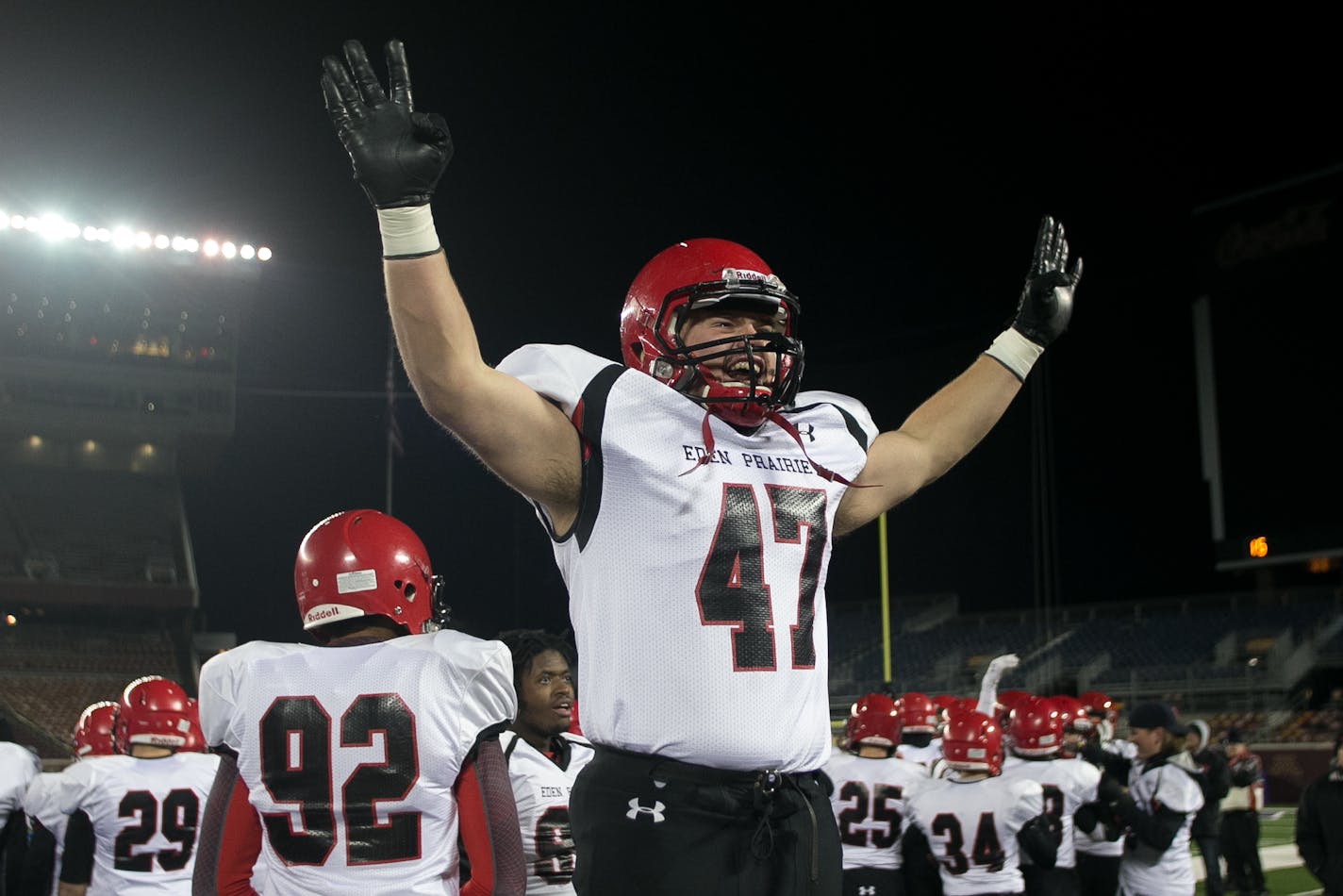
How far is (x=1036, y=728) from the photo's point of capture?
725cm

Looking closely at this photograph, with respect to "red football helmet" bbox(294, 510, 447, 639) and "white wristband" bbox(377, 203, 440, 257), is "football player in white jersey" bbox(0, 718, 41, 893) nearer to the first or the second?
"red football helmet" bbox(294, 510, 447, 639)

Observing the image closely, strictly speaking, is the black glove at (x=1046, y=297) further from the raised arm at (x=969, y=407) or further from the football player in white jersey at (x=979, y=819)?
the football player in white jersey at (x=979, y=819)

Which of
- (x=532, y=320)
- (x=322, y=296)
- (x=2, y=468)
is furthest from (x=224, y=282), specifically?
(x=532, y=320)

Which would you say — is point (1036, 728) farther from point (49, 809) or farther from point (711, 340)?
point (711, 340)

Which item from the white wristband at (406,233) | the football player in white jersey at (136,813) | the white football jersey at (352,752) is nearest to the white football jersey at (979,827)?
the football player in white jersey at (136,813)

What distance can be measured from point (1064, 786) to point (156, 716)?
4602mm

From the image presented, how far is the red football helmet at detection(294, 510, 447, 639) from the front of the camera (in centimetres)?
310

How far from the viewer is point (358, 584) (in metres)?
3.10

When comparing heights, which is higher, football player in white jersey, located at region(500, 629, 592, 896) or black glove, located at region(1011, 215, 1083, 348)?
black glove, located at region(1011, 215, 1083, 348)

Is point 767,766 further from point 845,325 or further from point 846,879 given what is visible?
point 845,325

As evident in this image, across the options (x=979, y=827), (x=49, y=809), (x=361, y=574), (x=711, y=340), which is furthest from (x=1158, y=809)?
(x=711, y=340)

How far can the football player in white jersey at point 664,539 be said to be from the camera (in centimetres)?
194

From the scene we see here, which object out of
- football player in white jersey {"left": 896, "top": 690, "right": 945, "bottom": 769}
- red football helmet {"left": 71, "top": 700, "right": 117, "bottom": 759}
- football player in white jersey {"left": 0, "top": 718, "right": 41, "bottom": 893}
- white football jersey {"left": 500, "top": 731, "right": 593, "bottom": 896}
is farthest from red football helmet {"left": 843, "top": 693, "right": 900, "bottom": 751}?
football player in white jersey {"left": 0, "top": 718, "right": 41, "bottom": 893}

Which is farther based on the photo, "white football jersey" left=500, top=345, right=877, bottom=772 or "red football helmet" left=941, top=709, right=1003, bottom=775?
"red football helmet" left=941, top=709, right=1003, bottom=775
